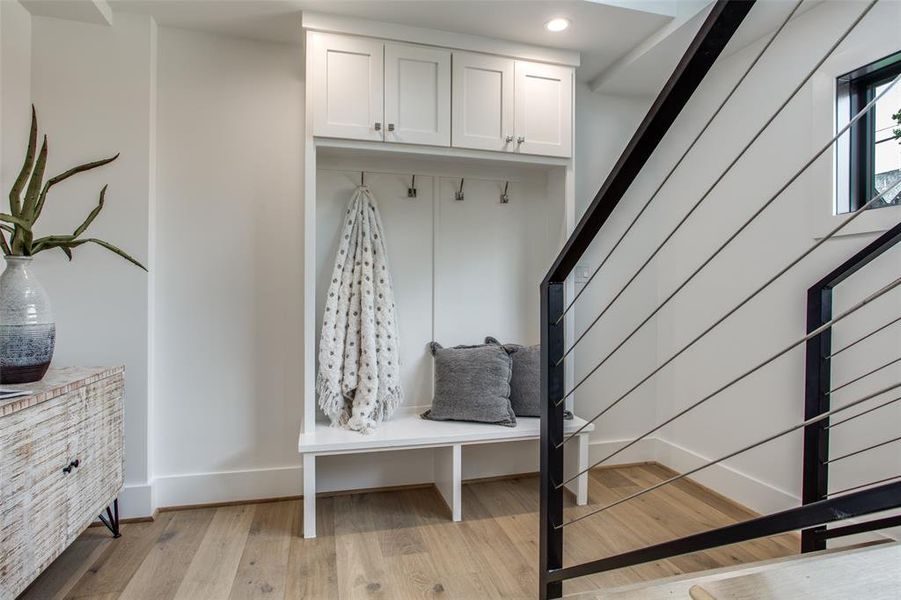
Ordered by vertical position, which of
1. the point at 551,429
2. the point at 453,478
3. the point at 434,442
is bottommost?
the point at 453,478

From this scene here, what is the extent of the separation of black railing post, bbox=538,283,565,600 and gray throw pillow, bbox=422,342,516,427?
3.01 feet

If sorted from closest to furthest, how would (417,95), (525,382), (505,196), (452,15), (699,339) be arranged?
(699,339), (452,15), (417,95), (525,382), (505,196)

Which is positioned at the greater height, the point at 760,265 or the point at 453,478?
the point at 760,265

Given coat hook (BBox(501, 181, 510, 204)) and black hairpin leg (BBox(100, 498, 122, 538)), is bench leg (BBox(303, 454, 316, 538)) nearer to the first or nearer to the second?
black hairpin leg (BBox(100, 498, 122, 538))

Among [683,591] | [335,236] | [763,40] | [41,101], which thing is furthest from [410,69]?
[683,591]

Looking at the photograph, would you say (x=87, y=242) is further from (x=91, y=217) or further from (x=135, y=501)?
(x=135, y=501)

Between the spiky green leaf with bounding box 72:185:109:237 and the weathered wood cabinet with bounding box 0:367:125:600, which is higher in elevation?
the spiky green leaf with bounding box 72:185:109:237

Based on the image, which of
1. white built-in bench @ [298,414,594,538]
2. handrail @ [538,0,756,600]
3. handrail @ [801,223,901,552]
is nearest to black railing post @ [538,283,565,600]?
handrail @ [538,0,756,600]

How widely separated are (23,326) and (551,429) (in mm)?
1816

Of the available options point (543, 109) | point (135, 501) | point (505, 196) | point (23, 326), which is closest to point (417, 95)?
point (543, 109)

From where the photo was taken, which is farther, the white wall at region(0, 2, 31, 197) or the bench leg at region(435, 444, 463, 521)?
the bench leg at region(435, 444, 463, 521)

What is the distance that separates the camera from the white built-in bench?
2.15 meters

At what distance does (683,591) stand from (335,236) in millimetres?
2130

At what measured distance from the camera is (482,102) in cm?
242
